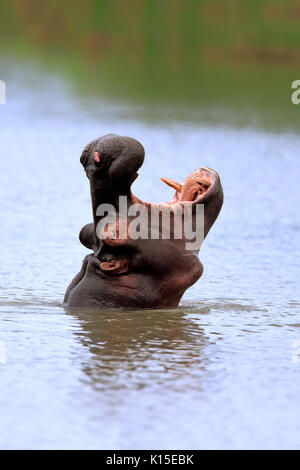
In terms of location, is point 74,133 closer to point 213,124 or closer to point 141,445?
point 213,124

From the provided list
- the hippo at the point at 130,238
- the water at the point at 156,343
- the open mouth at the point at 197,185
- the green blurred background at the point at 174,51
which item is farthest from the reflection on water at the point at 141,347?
the green blurred background at the point at 174,51

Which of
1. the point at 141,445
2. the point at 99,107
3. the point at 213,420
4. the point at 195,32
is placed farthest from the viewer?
the point at 195,32

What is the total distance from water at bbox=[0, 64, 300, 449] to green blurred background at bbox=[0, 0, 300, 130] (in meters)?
8.65

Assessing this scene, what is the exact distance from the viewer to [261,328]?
6371 mm

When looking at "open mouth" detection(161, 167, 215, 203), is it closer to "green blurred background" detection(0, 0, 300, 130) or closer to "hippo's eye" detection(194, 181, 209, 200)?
"hippo's eye" detection(194, 181, 209, 200)

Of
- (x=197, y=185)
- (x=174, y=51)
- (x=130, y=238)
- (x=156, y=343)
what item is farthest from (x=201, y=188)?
(x=174, y=51)

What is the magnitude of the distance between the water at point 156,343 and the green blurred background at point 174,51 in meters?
8.65

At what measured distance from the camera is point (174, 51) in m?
32.6

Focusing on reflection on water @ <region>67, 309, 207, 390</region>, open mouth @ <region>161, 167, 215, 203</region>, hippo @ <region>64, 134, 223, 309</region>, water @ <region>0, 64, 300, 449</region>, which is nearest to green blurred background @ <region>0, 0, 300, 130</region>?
water @ <region>0, 64, 300, 449</region>

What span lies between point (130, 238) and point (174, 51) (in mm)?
26901

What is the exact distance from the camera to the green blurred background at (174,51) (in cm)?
2214

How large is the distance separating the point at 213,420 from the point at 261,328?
5.71ft

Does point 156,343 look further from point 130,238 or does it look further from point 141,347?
point 130,238

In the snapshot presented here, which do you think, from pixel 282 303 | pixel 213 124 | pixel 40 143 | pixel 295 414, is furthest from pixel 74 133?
pixel 295 414
